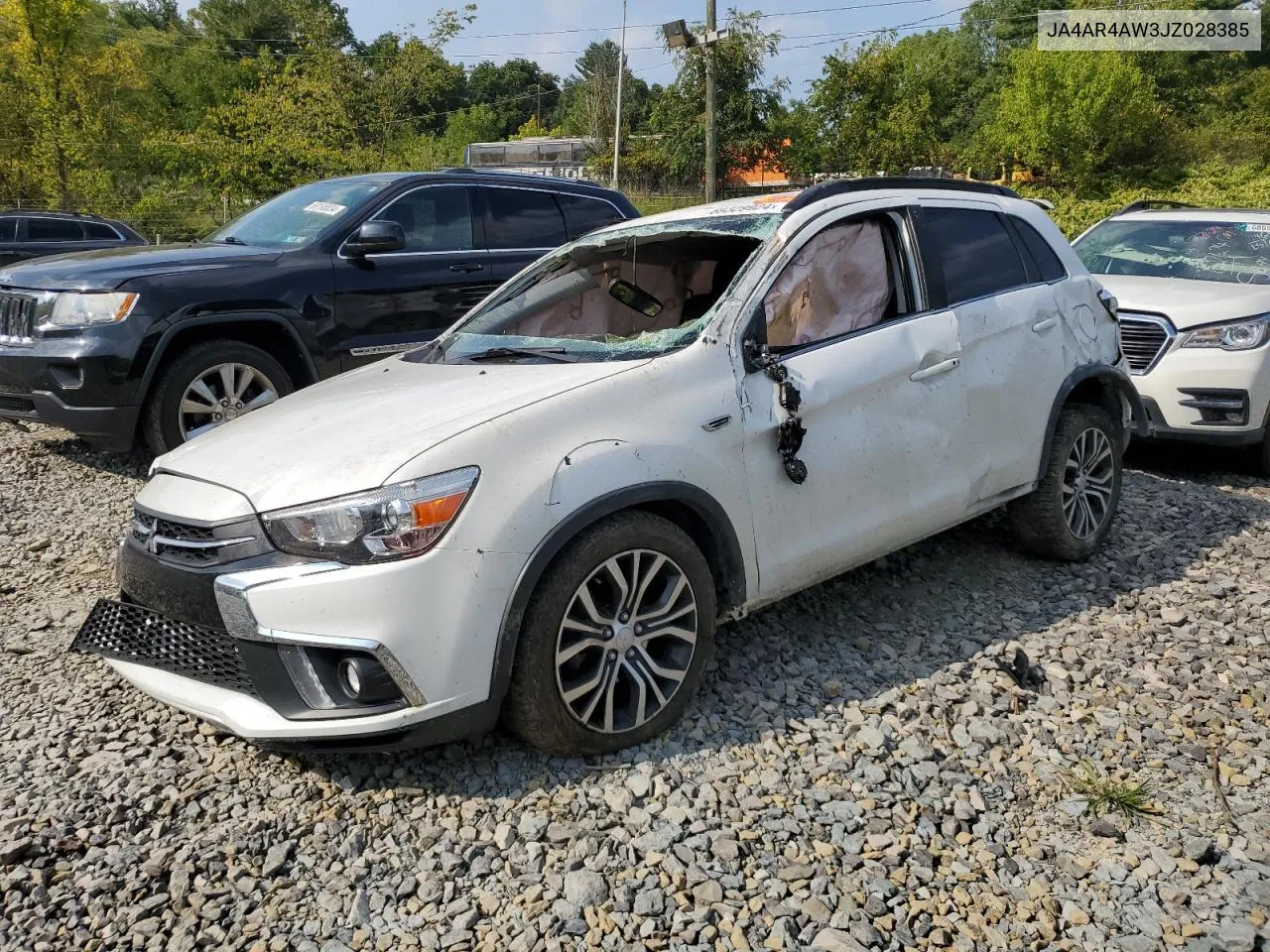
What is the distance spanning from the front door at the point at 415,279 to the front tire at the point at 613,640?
396 cm

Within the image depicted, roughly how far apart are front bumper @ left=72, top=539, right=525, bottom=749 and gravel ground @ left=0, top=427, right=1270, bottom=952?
0.34m

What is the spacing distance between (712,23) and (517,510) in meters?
25.5

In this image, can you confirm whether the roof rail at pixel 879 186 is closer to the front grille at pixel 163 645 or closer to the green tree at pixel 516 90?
the front grille at pixel 163 645

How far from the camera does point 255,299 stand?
6.10 meters

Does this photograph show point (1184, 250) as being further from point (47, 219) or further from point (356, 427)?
point (47, 219)

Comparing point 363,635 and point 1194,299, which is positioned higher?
point 1194,299

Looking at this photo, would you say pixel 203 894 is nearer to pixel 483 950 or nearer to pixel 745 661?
pixel 483 950

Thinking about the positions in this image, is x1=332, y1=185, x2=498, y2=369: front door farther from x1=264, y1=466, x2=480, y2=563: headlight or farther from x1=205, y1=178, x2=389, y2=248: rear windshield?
x1=264, y1=466, x2=480, y2=563: headlight

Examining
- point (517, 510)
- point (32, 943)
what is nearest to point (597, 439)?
point (517, 510)

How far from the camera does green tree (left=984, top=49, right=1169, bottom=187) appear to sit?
42.0 m

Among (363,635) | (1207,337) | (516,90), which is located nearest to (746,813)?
(363,635)

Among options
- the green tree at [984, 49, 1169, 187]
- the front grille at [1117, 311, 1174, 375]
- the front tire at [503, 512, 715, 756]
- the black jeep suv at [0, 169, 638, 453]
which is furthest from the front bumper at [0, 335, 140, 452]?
the green tree at [984, 49, 1169, 187]

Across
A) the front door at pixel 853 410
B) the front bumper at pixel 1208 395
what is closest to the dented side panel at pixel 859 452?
the front door at pixel 853 410

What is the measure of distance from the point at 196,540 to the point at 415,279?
4.08 meters
